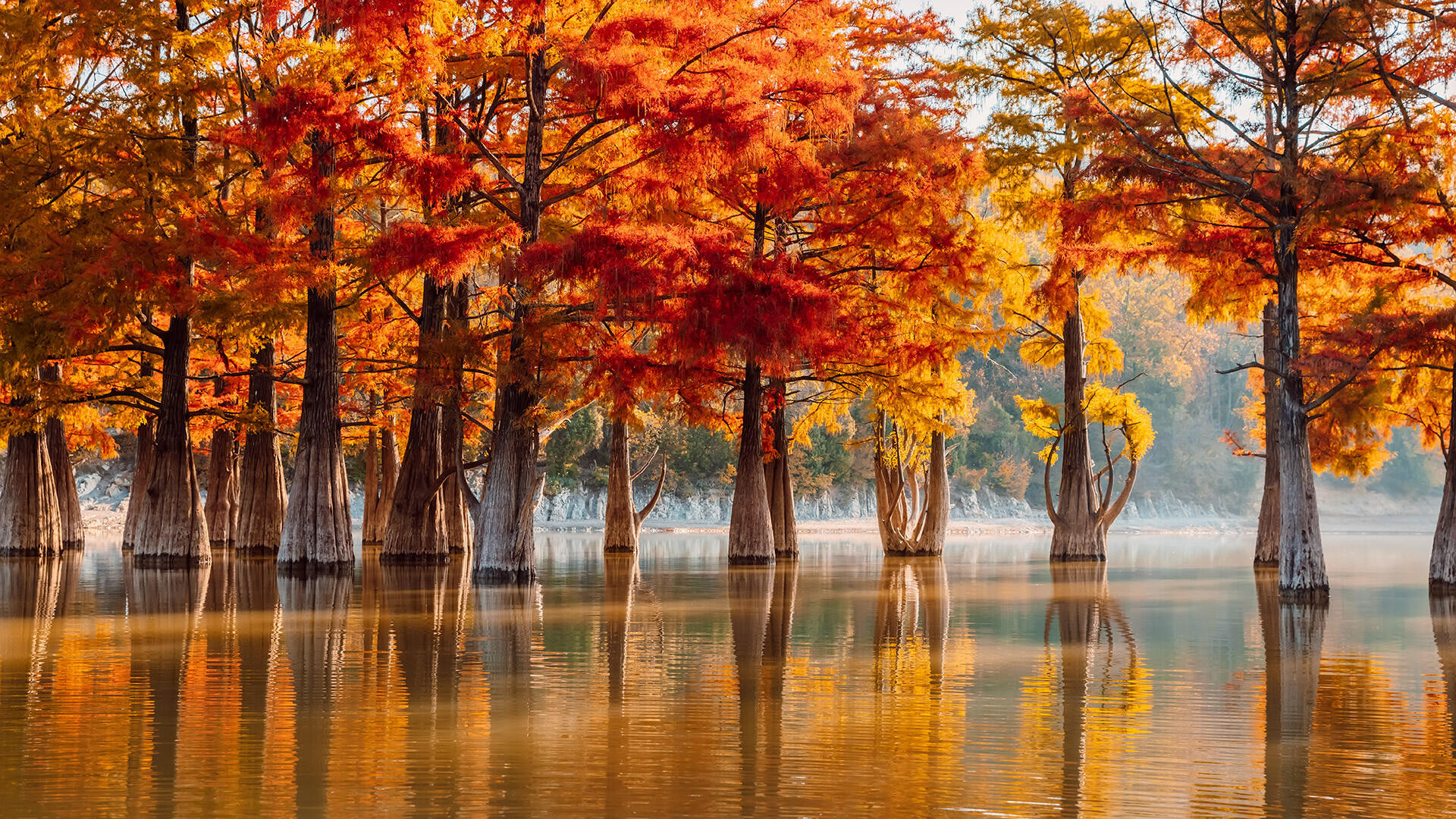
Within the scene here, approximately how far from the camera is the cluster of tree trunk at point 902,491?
31.6 m

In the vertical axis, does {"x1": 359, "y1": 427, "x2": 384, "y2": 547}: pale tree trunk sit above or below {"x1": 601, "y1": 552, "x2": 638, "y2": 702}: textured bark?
above

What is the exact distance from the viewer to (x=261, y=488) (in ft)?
92.0

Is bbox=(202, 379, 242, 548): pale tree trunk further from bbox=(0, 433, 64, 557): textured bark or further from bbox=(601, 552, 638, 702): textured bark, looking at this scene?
bbox=(601, 552, 638, 702): textured bark

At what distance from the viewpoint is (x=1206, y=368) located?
93.7 meters

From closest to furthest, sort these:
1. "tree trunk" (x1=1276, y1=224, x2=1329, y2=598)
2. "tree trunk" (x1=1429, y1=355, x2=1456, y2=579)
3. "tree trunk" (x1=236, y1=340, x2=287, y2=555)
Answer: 1. "tree trunk" (x1=1276, y1=224, x2=1329, y2=598)
2. "tree trunk" (x1=1429, y1=355, x2=1456, y2=579)
3. "tree trunk" (x1=236, y1=340, x2=287, y2=555)

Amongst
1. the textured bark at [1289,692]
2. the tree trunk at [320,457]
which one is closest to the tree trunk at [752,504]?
the tree trunk at [320,457]

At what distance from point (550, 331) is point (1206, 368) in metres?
83.1

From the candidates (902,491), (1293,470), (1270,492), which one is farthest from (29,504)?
(1270,492)

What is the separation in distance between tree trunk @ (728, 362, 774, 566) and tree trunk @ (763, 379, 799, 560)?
275cm

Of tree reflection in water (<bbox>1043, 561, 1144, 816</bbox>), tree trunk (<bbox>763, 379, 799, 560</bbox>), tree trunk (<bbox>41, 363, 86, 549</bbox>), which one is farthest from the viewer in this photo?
tree trunk (<bbox>763, 379, 799, 560</bbox>)

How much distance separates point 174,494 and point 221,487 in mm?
9156

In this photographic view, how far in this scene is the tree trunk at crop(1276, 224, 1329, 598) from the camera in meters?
18.7

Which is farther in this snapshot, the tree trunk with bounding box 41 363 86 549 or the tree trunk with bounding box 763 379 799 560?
the tree trunk with bounding box 763 379 799 560

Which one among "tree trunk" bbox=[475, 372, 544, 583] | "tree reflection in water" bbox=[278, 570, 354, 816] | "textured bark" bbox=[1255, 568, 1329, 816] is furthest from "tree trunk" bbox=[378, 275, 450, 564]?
"textured bark" bbox=[1255, 568, 1329, 816]
